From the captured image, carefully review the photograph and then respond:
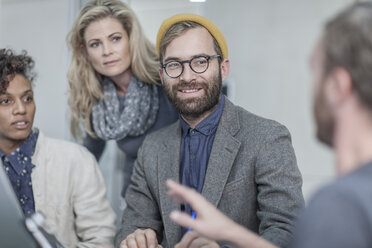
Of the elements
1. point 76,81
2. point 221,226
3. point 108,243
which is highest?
point 76,81

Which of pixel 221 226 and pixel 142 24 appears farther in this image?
pixel 142 24

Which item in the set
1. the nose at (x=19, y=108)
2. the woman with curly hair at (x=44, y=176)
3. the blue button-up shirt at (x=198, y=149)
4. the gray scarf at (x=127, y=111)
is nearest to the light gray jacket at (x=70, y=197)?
the woman with curly hair at (x=44, y=176)

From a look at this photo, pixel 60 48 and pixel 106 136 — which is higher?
pixel 60 48

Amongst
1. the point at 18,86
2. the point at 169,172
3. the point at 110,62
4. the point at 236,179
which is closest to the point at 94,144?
the point at 110,62

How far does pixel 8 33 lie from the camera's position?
1.89 metres

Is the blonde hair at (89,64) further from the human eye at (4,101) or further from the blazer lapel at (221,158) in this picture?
the blazer lapel at (221,158)

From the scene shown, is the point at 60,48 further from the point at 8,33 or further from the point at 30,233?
the point at 30,233

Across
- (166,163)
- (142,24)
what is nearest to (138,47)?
(142,24)

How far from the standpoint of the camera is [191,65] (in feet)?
4.44

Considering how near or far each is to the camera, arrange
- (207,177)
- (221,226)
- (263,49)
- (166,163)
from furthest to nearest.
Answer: (263,49), (166,163), (207,177), (221,226)

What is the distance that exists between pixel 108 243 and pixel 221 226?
0.87 m

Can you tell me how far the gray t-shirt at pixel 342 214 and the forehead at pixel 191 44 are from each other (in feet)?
2.81

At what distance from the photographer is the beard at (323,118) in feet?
2.04

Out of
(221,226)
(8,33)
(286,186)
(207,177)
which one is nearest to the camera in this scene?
(221,226)
